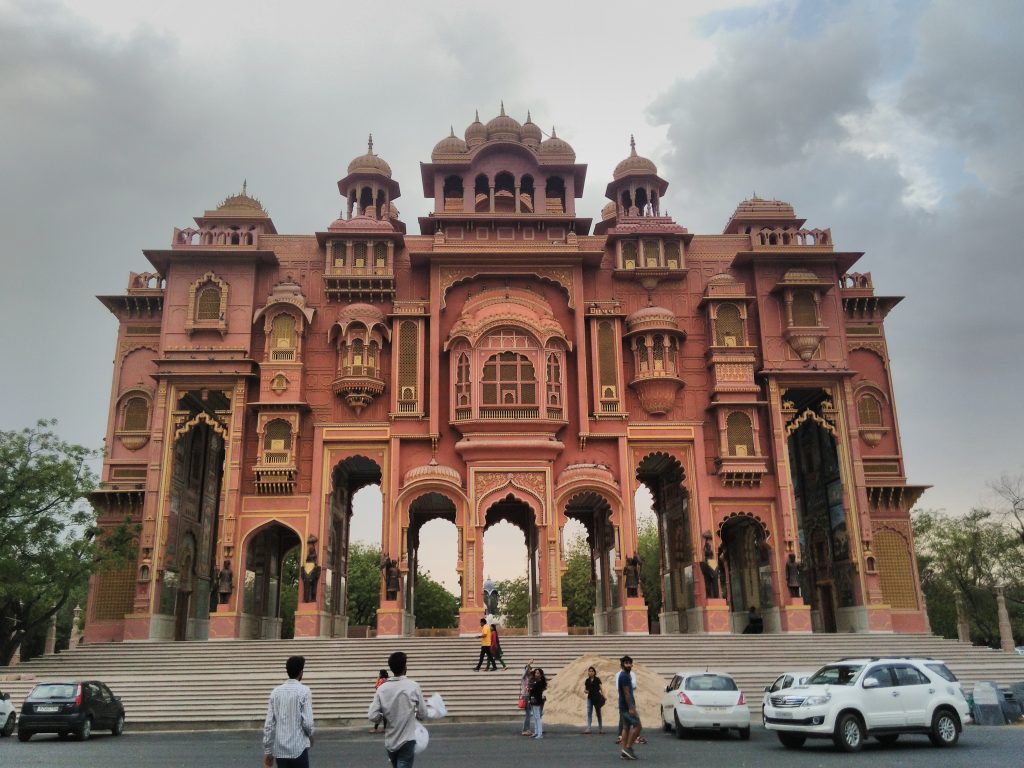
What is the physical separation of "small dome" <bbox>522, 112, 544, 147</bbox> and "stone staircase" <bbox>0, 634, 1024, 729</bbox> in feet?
80.4

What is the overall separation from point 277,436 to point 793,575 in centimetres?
1879

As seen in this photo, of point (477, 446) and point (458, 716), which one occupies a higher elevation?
point (477, 446)

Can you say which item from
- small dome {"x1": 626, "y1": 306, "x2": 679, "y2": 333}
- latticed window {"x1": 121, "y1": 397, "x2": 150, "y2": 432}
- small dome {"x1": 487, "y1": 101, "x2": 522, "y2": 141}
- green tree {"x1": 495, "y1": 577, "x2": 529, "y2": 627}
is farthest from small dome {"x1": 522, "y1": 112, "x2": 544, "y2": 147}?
green tree {"x1": 495, "y1": 577, "x2": 529, "y2": 627}

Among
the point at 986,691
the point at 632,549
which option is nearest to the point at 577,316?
the point at 632,549

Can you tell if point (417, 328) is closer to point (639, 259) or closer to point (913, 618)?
point (639, 259)

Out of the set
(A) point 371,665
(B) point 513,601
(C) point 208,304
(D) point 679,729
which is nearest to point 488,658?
(A) point 371,665

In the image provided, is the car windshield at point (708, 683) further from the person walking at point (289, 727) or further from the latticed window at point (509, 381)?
the latticed window at point (509, 381)

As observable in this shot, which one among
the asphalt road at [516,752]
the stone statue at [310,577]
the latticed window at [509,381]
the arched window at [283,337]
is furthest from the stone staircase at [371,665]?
the arched window at [283,337]

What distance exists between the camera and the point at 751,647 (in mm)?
25703

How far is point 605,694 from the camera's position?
19516 mm

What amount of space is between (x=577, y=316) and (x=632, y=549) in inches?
352

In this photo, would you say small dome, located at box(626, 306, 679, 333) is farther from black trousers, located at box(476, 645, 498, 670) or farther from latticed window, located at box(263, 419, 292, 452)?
black trousers, located at box(476, 645, 498, 670)

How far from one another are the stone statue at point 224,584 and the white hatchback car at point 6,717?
34.2 ft

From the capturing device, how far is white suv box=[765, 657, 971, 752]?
512 inches
